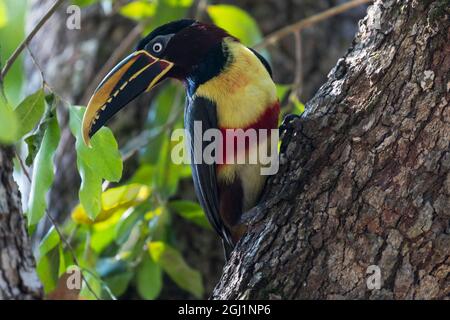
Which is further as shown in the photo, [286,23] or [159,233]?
[286,23]

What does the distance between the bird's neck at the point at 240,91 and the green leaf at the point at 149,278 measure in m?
1.07

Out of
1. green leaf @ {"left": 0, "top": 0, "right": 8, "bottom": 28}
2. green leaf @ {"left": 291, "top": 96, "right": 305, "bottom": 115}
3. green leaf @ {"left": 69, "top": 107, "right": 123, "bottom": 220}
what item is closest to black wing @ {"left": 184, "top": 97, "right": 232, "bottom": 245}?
green leaf @ {"left": 69, "top": 107, "right": 123, "bottom": 220}

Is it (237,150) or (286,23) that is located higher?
(286,23)

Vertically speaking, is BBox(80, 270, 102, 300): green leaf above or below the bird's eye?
below

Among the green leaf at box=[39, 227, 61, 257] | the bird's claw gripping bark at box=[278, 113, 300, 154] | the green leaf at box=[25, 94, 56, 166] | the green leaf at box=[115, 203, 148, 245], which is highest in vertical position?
the green leaf at box=[25, 94, 56, 166]

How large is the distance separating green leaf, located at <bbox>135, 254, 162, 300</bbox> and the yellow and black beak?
1.10m

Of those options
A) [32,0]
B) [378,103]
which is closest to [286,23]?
[32,0]

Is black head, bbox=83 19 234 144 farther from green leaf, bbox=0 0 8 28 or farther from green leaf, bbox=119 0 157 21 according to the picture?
green leaf, bbox=119 0 157 21

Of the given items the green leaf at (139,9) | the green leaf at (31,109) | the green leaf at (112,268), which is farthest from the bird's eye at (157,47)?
the green leaf at (139,9)

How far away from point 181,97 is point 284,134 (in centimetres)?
183

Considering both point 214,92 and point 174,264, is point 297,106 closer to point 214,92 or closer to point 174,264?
point 214,92

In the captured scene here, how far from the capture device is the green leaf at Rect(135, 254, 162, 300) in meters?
4.26

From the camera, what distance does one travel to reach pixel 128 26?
6023 millimetres

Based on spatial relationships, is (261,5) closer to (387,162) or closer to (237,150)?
(237,150)
